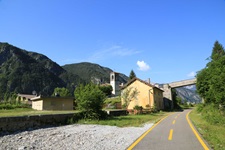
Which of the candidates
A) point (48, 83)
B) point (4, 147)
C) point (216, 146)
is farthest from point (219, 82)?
point (48, 83)

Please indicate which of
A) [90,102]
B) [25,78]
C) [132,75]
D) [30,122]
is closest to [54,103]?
[90,102]

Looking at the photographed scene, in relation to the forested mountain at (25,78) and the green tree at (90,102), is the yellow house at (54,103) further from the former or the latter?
the forested mountain at (25,78)

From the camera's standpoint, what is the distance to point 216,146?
310 inches

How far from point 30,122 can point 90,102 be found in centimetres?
742

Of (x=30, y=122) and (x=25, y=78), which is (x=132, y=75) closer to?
(x=30, y=122)

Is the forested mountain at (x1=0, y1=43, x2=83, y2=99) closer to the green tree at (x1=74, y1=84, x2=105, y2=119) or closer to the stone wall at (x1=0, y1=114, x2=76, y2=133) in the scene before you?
the green tree at (x1=74, y1=84, x2=105, y2=119)

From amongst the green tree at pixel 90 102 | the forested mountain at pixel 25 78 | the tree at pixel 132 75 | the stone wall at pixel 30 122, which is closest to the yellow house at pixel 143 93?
the green tree at pixel 90 102

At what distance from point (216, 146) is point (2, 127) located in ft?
34.1

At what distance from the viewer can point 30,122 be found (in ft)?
42.9

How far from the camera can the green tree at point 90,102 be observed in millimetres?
19812

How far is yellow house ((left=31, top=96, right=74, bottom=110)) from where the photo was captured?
34531mm

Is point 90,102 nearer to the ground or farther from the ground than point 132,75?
nearer to the ground

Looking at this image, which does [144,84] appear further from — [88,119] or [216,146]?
[216,146]

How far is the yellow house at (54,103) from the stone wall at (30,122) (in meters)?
18.5
